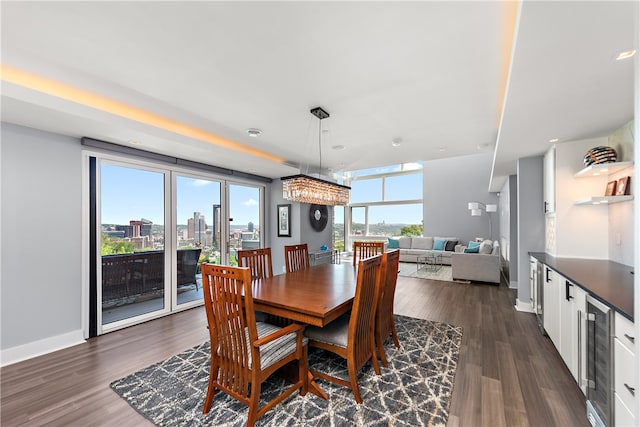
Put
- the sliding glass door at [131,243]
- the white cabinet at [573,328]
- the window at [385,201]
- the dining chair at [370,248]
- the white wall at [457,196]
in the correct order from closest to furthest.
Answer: the white cabinet at [573,328], the sliding glass door at [131,243], the dining chair at [370,248], the white wall at [457,196], the window at [385,201]

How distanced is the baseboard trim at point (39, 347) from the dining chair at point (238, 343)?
2.16 meters

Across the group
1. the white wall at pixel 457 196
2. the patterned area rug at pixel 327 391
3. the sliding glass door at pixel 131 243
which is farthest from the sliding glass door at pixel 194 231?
the white wall at pixel 457 196

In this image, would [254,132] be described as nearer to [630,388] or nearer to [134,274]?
[134,274]

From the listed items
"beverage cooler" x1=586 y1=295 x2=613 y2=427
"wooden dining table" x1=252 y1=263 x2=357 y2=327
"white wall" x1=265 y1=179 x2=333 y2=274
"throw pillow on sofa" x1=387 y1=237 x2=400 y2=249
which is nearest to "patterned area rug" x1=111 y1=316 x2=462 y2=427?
"wooden dining table" x1=252 y1=263 x2=357 y2=327

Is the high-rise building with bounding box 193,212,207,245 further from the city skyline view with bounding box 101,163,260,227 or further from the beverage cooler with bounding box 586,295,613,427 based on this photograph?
the beverage cooler with bounding box 586,295,613,427

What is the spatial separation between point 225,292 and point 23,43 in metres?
2.12

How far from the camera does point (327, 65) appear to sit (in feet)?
6.59

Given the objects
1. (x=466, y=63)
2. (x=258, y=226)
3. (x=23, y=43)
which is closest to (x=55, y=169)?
(x=23, y=43)

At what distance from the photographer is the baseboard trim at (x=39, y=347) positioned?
2.51 metres

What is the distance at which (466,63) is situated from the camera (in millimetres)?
1986

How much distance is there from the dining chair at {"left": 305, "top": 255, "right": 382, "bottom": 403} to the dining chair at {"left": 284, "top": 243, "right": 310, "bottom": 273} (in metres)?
1.31

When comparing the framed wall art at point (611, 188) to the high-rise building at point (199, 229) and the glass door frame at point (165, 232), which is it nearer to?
the high-rise building at point (199, 229)

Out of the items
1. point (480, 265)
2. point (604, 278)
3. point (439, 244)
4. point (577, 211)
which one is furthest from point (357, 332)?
point (439, 244)

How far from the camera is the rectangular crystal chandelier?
3078mm
